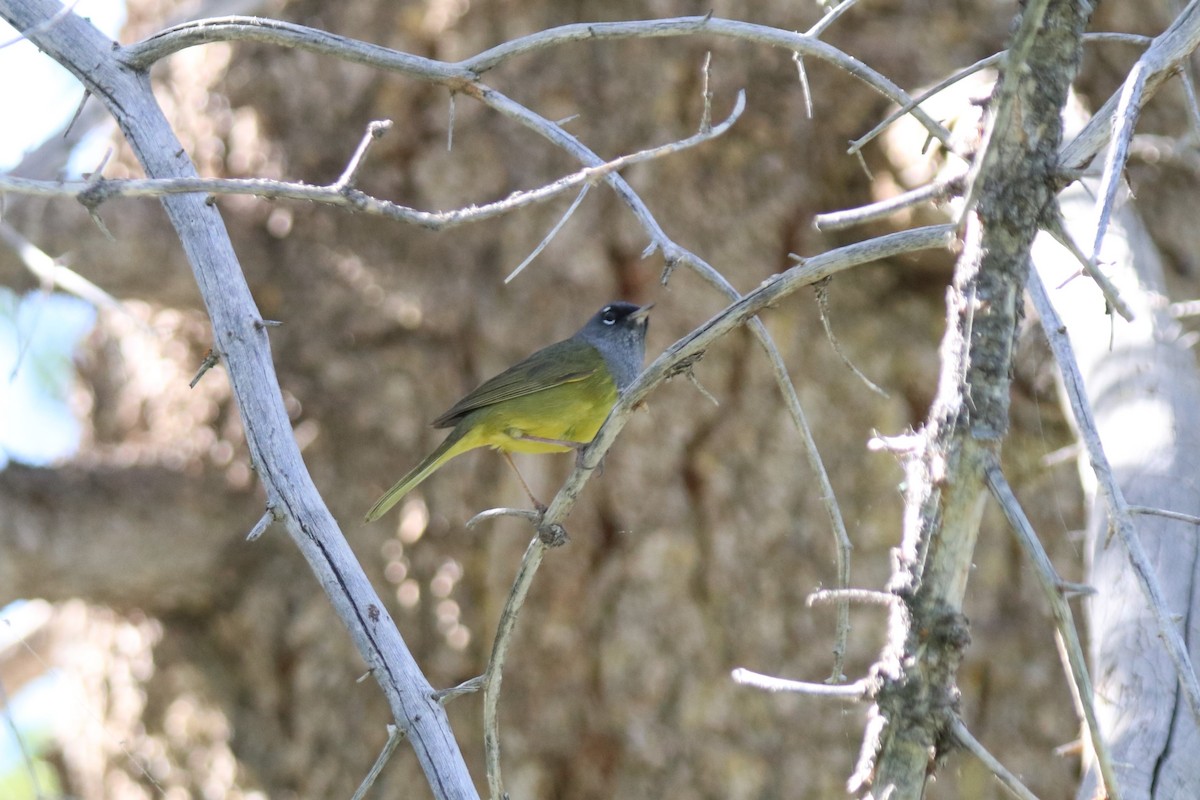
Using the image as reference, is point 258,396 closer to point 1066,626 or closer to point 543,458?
point 1066,626

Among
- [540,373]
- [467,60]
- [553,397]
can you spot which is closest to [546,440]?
[553,397]

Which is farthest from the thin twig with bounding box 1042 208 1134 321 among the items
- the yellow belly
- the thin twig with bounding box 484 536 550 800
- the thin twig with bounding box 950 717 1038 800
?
the yellow belly

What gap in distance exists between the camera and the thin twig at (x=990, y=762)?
80.3 inches

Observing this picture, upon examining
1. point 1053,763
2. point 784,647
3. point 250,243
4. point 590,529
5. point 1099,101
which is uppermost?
point 1099,101

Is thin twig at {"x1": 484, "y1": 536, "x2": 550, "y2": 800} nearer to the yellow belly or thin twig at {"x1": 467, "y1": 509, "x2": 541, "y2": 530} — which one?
thin twig at {"x1": 467, "y1": 509, "x2": 541, "y2": 530}

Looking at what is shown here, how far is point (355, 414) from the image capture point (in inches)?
244

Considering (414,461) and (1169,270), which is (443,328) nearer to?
(414,461)

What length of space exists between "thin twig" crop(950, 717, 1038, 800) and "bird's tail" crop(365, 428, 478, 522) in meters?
2.95

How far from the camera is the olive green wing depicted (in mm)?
5320

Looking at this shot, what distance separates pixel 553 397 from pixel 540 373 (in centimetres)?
15

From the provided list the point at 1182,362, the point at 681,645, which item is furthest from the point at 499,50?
the point at 681,645

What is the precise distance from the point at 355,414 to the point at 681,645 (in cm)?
198

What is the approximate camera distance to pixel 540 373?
554 cm

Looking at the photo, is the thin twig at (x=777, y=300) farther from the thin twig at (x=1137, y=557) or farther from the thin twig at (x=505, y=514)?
the thin twig at (x=1137, y=557)
